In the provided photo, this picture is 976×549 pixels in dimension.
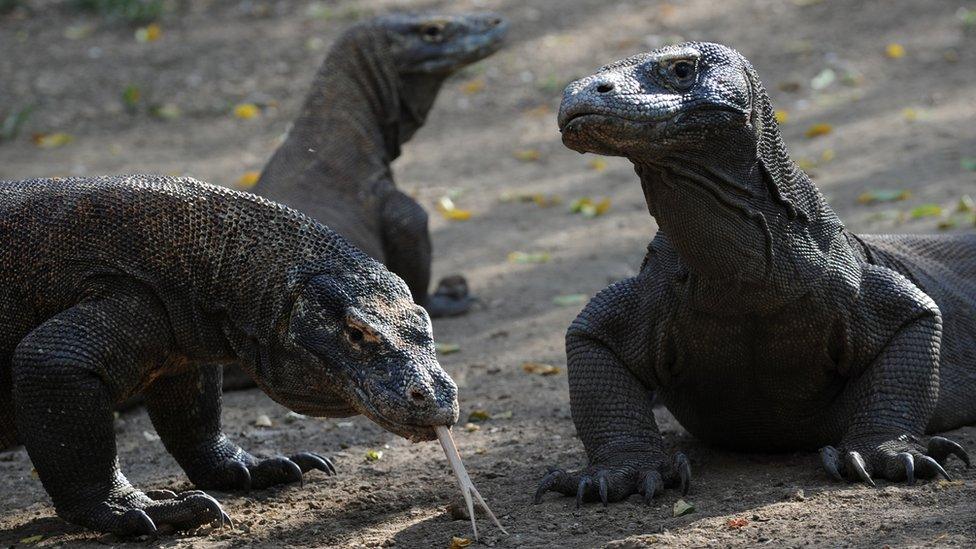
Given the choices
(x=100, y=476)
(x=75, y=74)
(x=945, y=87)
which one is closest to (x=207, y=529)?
(x=100, y=476)

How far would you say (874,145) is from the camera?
397 inches

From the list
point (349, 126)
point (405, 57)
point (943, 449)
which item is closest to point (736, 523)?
point (943, 449)

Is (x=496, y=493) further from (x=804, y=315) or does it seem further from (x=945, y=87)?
(x=945, y=87)

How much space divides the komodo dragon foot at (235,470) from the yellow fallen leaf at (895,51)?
8.50 m

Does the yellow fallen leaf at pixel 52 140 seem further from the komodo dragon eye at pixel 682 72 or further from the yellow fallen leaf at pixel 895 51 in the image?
the komodo dragon eye at pixel 682 72

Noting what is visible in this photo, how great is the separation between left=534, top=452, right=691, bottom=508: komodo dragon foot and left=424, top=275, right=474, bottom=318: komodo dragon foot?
3.64 m

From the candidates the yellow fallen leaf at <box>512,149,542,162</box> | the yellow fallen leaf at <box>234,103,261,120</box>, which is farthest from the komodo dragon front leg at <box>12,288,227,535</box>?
the yellow fallen leaf at <box>234,103,261,120</box>

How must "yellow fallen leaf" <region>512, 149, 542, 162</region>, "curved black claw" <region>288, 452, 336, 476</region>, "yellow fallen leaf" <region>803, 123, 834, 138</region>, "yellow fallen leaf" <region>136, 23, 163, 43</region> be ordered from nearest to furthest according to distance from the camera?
"curved black claw" <region>288, 452, 336, 476</region>
"yellow fallen leaf" <region>803, 123, 834, 138</region>
"yellow fallen leaf" <region>512, 149, 542, 162</region>
"yellow fallen leaf" <region>136, 23, 163, 43</region>

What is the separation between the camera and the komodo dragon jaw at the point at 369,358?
12.6 feet

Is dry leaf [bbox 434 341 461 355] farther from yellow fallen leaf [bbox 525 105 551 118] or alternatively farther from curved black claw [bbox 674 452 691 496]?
yellow fallen leaf [bbox 525 105 551 118]

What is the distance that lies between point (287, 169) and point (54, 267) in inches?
149

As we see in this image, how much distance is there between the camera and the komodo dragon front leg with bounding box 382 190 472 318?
8.05 metres

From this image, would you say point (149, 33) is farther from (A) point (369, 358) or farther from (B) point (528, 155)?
(A) point (369, 358)

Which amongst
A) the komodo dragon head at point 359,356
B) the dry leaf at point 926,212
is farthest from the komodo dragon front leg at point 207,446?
the dry leaf at point 926,212
